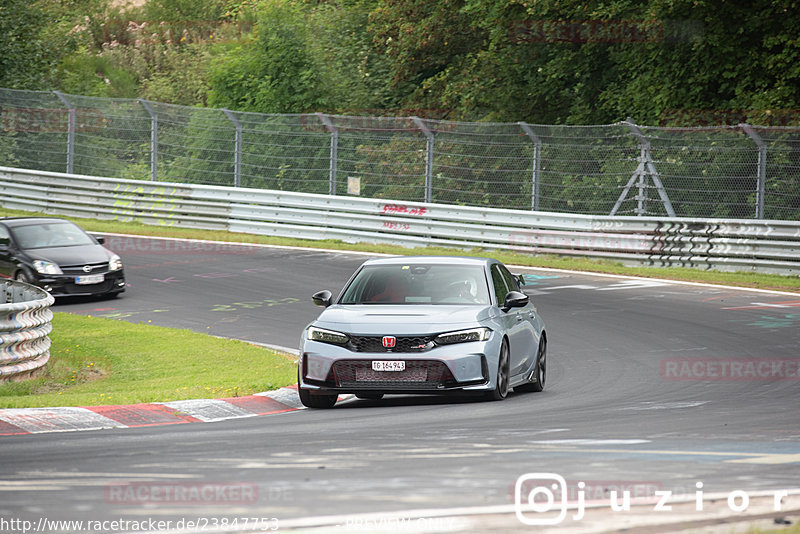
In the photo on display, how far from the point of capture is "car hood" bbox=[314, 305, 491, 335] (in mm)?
11367

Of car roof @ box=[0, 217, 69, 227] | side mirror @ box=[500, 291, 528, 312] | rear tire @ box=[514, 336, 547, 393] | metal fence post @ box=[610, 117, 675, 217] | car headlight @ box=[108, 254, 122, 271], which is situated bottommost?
rear tire @ box=[514, 336, 547, 393]

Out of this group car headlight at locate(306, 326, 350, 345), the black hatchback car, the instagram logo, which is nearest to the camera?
the instagram logo

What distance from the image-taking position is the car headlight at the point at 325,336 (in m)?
11.4

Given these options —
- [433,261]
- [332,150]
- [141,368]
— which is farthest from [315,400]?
[332,150]

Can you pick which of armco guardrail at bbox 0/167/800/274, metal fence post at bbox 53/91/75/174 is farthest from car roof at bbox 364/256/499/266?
metal fence post at bbox 53/91/75/174

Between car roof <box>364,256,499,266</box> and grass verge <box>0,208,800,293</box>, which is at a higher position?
car roof <box>364,256,499,266</box>

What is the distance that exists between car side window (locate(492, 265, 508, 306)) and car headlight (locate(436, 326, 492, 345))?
1013 mm

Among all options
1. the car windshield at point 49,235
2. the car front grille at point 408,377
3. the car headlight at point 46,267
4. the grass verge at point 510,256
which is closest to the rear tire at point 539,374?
the car front grille at point 408,377

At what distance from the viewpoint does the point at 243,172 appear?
31578 mm

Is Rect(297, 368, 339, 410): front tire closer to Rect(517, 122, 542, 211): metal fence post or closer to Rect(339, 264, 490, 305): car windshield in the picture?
Rect(339, 264, 490, 305): car windshield

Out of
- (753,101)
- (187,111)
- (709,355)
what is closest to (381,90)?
(187,111)

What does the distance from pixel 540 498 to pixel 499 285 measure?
664 cm

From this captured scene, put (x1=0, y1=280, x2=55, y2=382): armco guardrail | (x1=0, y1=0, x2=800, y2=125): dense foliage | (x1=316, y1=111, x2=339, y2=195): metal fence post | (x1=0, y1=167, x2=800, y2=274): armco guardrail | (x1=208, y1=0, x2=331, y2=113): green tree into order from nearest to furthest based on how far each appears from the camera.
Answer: (x1=0, y1=280, x2=55, y2=382): armco guardrail < (x1=0, y1=167, x2=800, y2=274): armco guardrail < (x1=316, y1=111, x2=339, y2=195): metal fence post < (x1=0, y1=0, x2=800, y2=125): dense foliage < (x1=208, y1=0, x2=331, y2=113): green tree

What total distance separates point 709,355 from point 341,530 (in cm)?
1016
